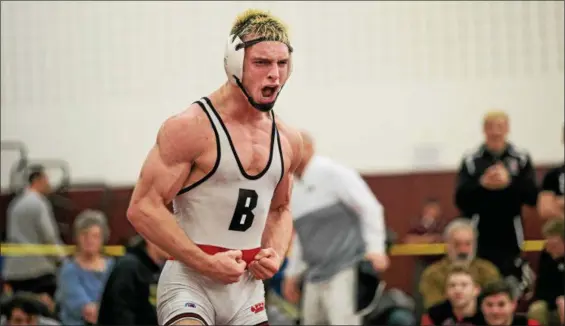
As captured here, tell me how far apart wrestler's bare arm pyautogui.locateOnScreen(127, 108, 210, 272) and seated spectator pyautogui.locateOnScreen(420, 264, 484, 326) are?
9.98 ft

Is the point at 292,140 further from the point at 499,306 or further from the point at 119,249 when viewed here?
the point at 119,249

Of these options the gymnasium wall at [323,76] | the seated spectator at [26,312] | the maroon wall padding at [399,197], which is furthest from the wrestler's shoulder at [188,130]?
the maroon wall padding at [399,197]

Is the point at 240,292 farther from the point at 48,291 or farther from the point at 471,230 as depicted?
the point at 48,291

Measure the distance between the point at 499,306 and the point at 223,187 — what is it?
2946mm

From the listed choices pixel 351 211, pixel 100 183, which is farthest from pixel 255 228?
pixel 100 183

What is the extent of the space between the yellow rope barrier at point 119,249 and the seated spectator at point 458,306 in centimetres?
273

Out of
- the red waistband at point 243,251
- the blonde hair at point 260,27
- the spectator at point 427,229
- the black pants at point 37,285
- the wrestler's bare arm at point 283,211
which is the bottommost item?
the black pants at point 37,285

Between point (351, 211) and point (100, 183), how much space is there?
461 cm

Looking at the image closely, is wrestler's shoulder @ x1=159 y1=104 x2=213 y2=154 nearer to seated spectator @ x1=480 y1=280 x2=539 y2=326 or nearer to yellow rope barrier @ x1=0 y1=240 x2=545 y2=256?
seated spectator @ x1=480 y1=280 x2=539 y2=326

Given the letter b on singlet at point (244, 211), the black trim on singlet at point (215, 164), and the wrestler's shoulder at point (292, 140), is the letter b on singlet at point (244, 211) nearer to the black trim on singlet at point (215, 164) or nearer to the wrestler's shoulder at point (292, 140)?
the black trim on singlet at point (215, 164)

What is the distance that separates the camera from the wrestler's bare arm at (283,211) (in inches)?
224

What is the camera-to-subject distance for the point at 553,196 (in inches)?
338

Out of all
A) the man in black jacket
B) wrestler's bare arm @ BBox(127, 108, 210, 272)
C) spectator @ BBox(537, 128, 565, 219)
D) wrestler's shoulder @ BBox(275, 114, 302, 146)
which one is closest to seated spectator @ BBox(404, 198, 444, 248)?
spectator @ BBox(537, 128, 565, 219)

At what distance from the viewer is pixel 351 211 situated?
28.9 ft
